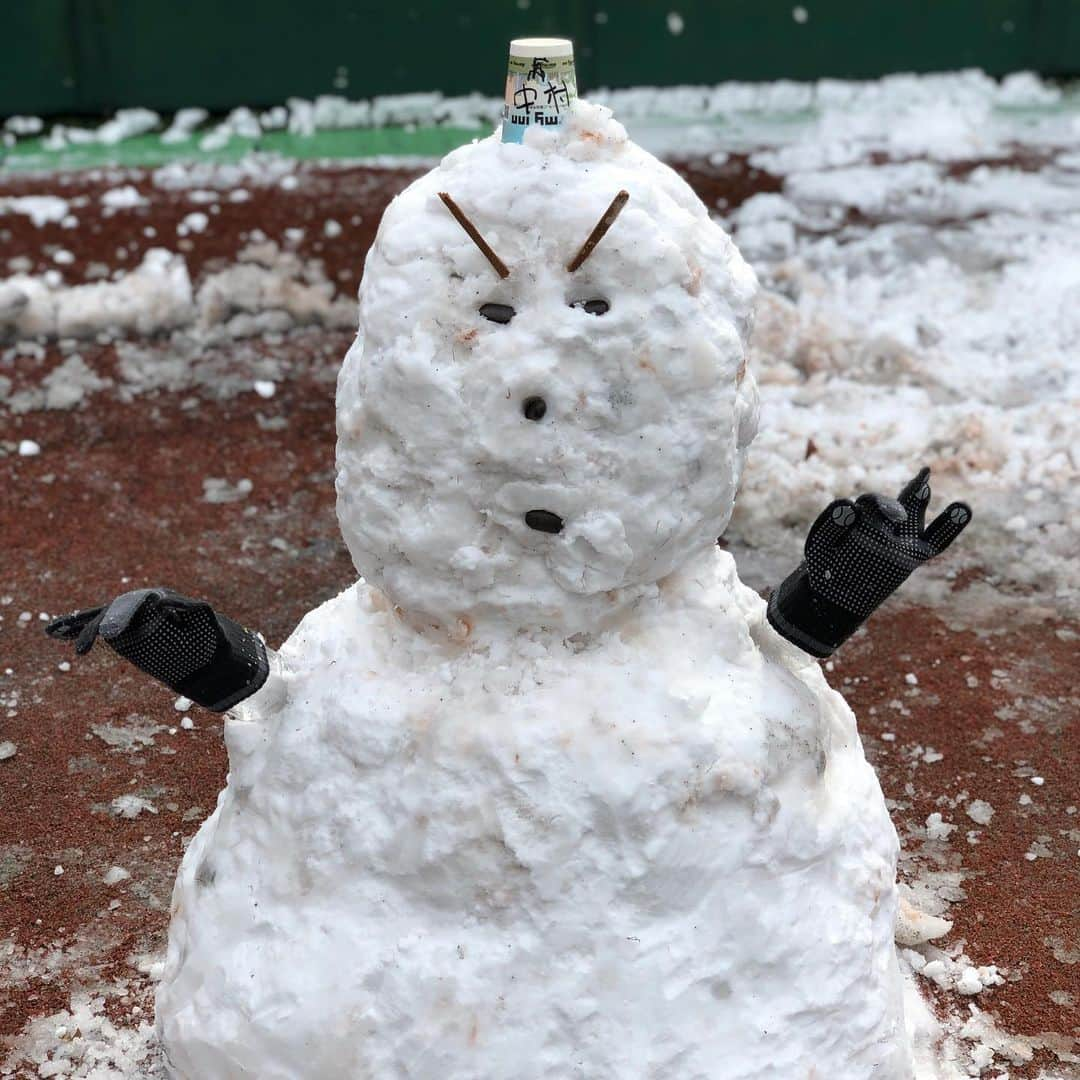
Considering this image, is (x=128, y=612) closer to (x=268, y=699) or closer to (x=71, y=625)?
(x=71, y=625)

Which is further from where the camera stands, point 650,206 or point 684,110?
point 684,110

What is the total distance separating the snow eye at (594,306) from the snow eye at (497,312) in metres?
0.09

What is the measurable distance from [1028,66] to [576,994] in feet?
31.1

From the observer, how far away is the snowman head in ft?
7.19

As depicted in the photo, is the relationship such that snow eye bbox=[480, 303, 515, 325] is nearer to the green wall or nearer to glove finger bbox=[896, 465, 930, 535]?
glove finger bbox=[896, 465, 930, 535]

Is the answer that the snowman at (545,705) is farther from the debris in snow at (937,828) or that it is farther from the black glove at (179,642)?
the debris in snow at (937,828)

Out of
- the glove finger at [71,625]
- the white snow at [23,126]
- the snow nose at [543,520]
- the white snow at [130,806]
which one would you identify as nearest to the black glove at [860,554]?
the snow nose at [543,520]

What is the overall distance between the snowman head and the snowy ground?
1.43 m

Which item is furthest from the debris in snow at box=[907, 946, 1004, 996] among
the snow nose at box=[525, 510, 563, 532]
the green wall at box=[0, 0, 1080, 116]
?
the green wall at box=[0, 0, 1080, 116]

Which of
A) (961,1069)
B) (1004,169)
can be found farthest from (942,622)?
(1004,169)

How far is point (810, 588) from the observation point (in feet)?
8.01

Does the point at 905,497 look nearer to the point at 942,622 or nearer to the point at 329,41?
the point at 942,622

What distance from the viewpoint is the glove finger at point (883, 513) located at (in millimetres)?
2389

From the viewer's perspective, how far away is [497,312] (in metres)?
2.21
